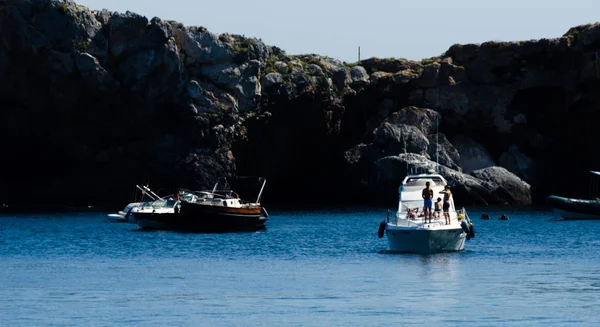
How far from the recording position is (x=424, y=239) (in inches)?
2206

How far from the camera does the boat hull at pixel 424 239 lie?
2203 inches

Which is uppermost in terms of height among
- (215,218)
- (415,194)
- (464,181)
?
(464,181)

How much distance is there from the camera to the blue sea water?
3603cm

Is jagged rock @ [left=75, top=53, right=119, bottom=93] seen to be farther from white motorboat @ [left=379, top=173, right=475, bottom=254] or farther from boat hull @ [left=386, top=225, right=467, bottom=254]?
boat hull @ [left=386, top=225, right=467, bottom=254]

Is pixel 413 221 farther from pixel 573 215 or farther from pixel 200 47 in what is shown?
pixel 200 47

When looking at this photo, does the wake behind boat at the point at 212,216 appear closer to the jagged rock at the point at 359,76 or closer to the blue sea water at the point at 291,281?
the blue sea water at the point at 291,281

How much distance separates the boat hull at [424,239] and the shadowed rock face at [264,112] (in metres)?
70.9

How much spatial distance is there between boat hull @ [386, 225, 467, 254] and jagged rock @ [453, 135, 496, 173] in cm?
8158

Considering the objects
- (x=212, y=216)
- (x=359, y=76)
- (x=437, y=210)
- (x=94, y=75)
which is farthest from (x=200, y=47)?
(x=437, y=210)

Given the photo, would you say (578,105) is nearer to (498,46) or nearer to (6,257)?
(498,46)

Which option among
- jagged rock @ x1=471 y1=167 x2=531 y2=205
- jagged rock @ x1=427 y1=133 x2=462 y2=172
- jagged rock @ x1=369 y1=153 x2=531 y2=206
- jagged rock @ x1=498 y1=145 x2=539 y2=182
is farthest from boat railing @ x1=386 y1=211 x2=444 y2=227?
jagged rock @ x1=498 y1=145 x2=539 y2=182

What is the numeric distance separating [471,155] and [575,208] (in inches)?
1492

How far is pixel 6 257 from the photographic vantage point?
206 ft

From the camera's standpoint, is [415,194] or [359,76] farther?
[359,76]
